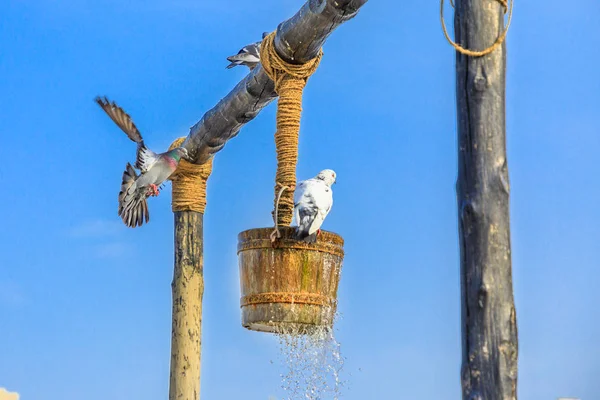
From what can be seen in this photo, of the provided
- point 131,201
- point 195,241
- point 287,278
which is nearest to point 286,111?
point 287,278

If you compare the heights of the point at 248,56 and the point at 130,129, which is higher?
the point at 248,56

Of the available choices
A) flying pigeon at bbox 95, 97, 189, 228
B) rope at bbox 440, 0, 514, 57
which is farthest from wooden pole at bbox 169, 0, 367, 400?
rope at bbox 440, 0, 514, 57

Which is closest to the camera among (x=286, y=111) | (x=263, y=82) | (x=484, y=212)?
(x=484, y=212)

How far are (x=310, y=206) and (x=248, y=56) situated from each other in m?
1.41

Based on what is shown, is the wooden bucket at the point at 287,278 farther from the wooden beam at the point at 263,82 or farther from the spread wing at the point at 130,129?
the spread wing at the point at 130,129

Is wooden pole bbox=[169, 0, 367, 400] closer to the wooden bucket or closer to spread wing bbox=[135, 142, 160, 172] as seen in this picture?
spread wing bbox=[135, 142, 160, 172]

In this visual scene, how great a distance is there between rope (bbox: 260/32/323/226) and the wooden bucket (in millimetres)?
167

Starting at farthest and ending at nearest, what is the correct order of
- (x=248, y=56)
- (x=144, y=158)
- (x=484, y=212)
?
1. (x=144, y=158)
2. (x=248, y=56)
3. (x=484, y=212)

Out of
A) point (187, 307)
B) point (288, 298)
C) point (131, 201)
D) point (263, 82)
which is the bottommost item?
point (288, 298)

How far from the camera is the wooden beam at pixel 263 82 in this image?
4.13 meters

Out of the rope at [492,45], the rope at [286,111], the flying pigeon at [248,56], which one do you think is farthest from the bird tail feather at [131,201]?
the rope at [492,45]

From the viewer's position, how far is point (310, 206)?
3.99m

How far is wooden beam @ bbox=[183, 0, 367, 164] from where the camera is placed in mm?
4129

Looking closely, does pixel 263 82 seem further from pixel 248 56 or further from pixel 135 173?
pixel 135 173
